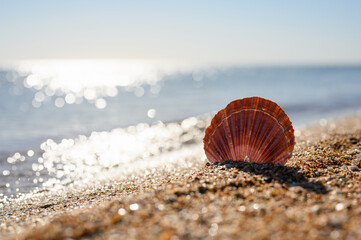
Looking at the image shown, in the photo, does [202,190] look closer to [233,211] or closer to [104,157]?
[233,211]

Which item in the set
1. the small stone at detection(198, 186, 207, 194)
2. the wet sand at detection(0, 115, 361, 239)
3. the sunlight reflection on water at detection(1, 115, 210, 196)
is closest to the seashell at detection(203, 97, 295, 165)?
the wet sand at detection(0, 115, 361, 239)

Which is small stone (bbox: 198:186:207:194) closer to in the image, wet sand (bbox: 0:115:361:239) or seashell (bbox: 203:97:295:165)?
wet sand (bbox: 0:115:361:239)

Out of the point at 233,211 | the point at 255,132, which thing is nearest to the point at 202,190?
the point at 233,211

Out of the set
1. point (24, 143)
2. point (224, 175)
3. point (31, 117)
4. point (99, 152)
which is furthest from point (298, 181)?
point (31, 117)

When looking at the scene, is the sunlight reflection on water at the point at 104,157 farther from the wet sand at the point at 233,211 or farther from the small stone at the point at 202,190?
the small stone at the point at 202,190

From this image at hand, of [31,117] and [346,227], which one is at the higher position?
[31,117]

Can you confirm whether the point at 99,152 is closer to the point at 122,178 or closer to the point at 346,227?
the point at 122,178
